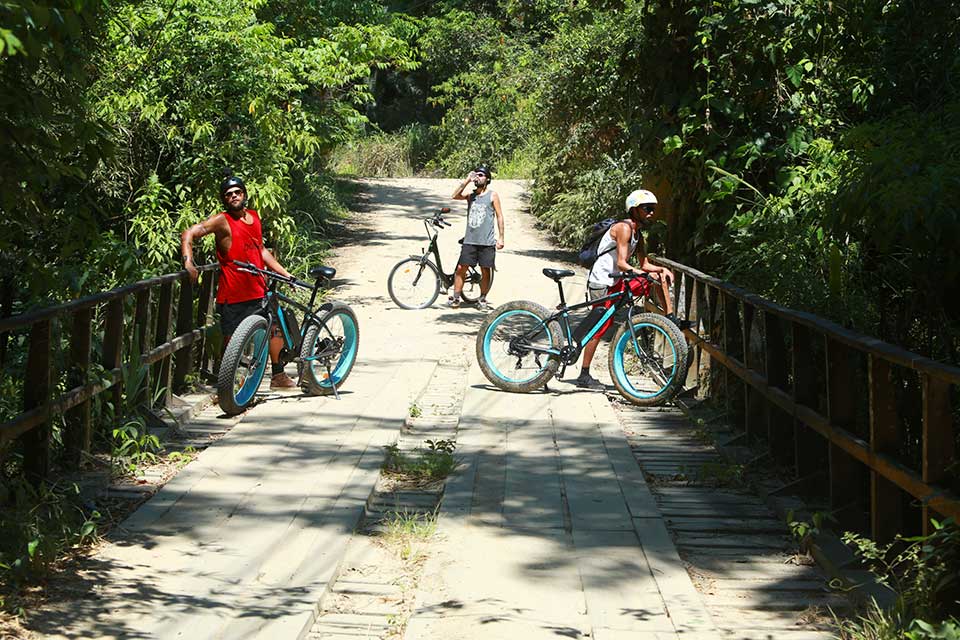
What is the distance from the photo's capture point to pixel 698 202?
36.0 ft

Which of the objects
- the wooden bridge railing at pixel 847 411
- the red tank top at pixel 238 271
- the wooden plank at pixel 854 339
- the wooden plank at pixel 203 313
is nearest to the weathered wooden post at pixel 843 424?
the wooden bridge railing at pixel 847 411

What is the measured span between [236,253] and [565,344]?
116 inches

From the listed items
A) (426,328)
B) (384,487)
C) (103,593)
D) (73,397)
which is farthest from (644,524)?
(426,328)

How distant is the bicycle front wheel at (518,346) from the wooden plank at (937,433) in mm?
5756

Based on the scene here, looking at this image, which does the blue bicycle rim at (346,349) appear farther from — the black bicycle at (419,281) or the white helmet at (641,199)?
the black bicycle at (419,281)

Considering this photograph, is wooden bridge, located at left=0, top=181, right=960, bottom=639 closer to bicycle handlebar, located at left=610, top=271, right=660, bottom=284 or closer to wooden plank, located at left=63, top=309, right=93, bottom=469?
wooden plank, located at left=63, top=309, right=93, bottom=469

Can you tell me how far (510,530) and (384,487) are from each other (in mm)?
1377

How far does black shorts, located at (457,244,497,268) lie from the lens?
1550 cm

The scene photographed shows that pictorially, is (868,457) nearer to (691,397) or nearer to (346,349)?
(691,397)

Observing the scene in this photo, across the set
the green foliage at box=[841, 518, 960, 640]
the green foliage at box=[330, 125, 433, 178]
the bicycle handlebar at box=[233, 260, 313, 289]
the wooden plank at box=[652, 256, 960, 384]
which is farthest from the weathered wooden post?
the green foliage at box=[330, 125, 433, 178]

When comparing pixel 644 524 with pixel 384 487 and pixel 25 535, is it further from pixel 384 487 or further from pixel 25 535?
pixel 25 535

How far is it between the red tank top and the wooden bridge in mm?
309

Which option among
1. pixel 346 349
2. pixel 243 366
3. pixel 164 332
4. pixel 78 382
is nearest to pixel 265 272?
pixel 243 366

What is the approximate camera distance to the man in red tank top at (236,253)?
381 inches
